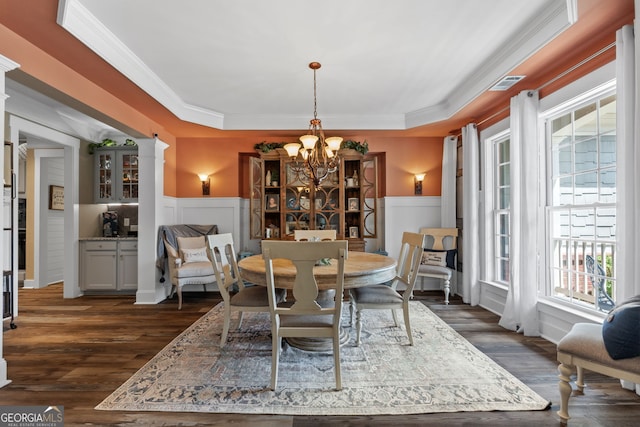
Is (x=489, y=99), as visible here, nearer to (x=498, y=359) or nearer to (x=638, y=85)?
(x=638, y=85)

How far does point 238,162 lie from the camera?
17.4 feet

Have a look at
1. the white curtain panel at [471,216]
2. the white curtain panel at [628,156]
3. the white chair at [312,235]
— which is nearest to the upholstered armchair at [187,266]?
the white chair at [312,235]

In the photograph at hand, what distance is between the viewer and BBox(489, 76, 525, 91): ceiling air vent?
307cm

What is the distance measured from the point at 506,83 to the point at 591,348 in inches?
96.6

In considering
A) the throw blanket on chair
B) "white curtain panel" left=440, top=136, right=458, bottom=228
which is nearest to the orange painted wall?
"white curtain panel" left=440, top=136, right=458, bottom=228

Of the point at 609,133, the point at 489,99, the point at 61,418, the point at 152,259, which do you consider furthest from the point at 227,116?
the point at 609,133

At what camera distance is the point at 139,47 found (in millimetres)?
2848

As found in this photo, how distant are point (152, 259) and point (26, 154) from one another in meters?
3.29

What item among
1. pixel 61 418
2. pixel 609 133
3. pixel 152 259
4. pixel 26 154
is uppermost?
pixel 26 154

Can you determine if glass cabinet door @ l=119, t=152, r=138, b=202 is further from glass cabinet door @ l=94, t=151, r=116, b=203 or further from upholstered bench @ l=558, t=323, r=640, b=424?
upholstered bench @ l=558, t=323, r=640, b=424

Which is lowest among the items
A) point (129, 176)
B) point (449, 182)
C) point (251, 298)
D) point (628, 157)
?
point (251, 298)

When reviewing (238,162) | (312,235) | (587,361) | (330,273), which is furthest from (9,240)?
(587,361)

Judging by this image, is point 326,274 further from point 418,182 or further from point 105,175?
point 105,175

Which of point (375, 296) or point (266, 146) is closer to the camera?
point (375, 296)
